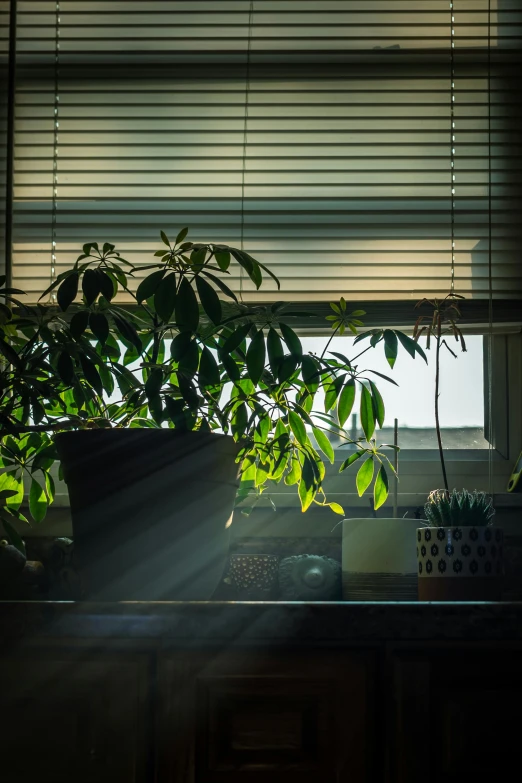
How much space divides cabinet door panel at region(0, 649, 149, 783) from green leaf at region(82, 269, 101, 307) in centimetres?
44

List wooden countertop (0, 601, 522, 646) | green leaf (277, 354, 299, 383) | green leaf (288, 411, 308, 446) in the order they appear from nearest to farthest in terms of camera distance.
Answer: wooden countertop (0, 601, 522, 646), green leaf (277, 354, 299, 383), green leaf (288, 411, 308, 446)

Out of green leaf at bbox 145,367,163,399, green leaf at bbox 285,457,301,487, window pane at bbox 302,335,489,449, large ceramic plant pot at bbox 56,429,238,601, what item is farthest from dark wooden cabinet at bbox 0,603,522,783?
window pane at bbox 302,335,489,449

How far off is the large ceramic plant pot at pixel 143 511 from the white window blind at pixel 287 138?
70cm

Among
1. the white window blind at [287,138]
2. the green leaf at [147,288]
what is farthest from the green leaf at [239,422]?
the white window blind at [287,138]

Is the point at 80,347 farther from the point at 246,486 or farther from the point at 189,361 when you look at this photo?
the point at 246,486

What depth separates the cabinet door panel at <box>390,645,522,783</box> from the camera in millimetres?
874

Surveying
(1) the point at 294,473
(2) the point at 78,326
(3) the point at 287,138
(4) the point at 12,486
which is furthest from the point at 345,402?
(3) the point at 287,138

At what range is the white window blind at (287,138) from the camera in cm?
174

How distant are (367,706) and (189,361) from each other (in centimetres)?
49

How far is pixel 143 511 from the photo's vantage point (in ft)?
3.46

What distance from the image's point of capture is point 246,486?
57.3 inches

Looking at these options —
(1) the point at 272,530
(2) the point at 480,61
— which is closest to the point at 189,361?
(1) the point at 272,530

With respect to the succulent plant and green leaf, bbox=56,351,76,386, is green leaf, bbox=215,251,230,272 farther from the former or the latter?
the succulent plant

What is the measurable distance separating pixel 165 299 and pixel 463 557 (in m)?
0.56
